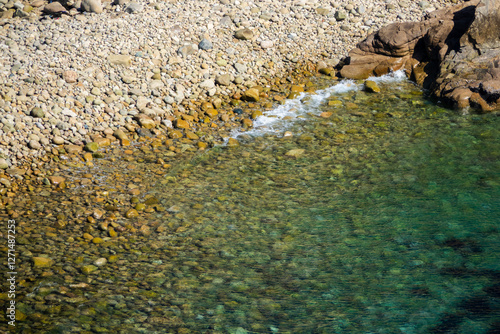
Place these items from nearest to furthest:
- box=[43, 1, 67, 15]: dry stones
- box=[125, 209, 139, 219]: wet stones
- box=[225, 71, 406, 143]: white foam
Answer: box=[125, 209, 139, 219]: wet stones < box=[225, 71, 406, 143]: white foam < box=[43, 1, 67, 15]: dry stones

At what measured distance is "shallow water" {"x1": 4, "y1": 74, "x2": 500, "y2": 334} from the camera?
5270 millimetres

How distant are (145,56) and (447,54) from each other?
6.66 meters

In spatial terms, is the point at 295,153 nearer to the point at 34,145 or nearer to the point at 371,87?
the point at 371,87

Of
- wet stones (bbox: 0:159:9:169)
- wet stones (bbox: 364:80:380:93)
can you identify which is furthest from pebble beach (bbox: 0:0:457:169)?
wet stones (bbox: 364:80:380:93)

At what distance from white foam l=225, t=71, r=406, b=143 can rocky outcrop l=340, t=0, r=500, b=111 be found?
0.30 m

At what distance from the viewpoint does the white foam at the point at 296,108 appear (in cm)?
952

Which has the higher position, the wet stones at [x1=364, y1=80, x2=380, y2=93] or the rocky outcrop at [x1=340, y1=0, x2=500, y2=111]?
the rocky outcrop at [x1=340, y1=0, x2=500, y2=111]

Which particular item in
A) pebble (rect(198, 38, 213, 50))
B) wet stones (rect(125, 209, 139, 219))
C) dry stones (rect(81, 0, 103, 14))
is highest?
dry stones (rect(81, 0, 103, 14))

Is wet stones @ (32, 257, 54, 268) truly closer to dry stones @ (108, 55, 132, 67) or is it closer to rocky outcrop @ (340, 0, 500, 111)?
dry stones @ (108, 55, 132, 67)

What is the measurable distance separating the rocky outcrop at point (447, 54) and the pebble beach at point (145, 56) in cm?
83

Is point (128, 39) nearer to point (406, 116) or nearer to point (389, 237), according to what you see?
point (406, 116)

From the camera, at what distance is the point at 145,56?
414 inches

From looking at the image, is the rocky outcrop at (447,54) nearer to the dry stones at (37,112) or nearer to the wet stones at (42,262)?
the dry stones at (37,112)

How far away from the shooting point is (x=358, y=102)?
10.3 metres
